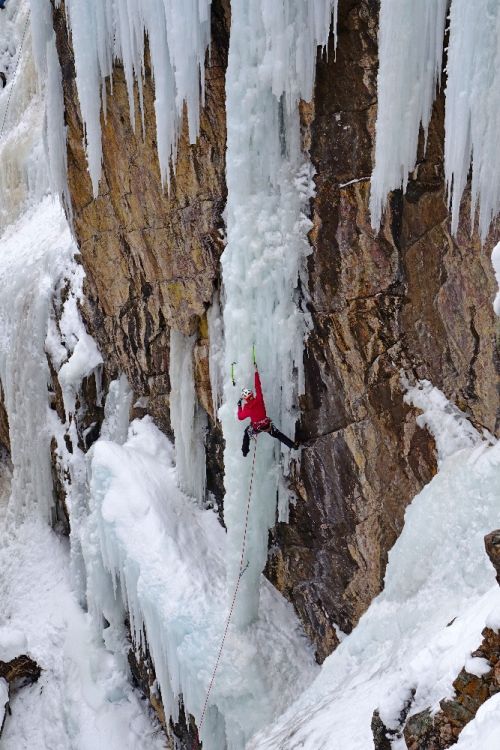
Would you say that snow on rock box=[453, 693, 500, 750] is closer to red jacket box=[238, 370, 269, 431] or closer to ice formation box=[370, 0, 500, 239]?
ice formation box=[370, 0, 500, 239]

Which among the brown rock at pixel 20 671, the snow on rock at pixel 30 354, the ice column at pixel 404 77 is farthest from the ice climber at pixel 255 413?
the brown rock at pixel 20 671

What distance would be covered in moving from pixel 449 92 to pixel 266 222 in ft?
6.30

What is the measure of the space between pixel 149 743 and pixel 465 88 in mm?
8306

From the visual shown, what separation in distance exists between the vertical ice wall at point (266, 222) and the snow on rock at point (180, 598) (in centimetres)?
93

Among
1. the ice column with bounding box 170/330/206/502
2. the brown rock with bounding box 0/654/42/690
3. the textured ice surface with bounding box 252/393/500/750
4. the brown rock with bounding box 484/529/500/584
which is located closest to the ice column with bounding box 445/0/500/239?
the textured ice surface with bounding box 252/393/500/750

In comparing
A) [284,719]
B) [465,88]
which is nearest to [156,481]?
[284,719]

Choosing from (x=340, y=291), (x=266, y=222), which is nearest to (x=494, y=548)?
(x=340, y=291)

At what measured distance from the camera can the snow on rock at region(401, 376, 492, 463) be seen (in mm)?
4707

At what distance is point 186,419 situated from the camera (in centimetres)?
749

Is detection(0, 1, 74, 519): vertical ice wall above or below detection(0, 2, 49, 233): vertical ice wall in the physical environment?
below

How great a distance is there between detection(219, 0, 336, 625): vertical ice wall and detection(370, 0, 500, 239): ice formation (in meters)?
0.73

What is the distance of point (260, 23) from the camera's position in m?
4.86

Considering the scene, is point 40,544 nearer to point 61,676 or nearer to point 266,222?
point 61,676

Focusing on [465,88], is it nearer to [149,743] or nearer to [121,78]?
[121,78]
